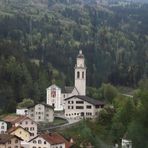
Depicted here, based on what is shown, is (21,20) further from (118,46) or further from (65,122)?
(65,122)

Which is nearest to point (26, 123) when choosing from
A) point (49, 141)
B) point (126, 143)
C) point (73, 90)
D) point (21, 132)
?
point (21, 132)

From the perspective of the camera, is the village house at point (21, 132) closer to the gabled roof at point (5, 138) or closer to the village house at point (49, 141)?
the gabled roof at point (5, 138)

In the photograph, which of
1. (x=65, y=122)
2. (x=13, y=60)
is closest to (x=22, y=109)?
(x=65, y=122)

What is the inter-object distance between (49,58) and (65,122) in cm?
6928

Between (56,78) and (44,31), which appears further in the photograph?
(44,31)

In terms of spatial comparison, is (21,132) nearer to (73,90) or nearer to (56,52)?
(73,90)

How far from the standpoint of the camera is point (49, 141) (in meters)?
53.0

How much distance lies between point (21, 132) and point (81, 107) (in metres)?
9.25

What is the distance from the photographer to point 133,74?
107 meters

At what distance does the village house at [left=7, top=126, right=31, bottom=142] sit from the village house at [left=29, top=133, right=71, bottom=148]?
3.08m

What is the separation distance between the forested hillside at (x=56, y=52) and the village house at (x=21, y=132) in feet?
41.0

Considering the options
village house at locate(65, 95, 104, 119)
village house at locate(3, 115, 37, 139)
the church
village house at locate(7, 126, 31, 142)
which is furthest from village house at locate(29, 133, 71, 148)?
the church

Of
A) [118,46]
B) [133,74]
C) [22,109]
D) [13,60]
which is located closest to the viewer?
[22,109]

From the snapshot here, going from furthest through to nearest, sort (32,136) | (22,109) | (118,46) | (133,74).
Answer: (118,46)
(133,74)
(22,109)
(32,136)
